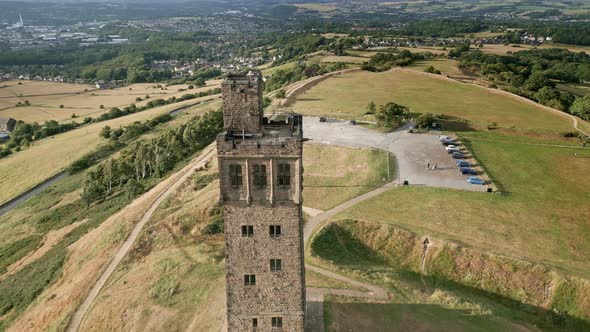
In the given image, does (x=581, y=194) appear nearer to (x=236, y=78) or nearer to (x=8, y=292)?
(x=236, y=78)

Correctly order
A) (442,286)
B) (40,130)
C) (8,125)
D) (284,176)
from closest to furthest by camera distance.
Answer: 1. (284,176)
2. (442,286)
3. (40,130)
4. (8,125)

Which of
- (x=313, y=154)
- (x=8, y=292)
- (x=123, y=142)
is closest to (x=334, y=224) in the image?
(x=313, y=154)

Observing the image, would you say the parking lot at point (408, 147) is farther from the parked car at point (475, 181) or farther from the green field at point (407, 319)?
the green field at point (407, 319)

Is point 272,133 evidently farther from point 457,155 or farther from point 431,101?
point 431,101

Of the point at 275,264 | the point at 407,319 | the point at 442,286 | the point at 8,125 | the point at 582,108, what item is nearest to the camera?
the point at 275,264

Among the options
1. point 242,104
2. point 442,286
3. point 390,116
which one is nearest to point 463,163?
point 390,116

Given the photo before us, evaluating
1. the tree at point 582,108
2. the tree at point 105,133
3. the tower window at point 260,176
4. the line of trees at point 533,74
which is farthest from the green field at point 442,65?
the tower window at point 260,176
